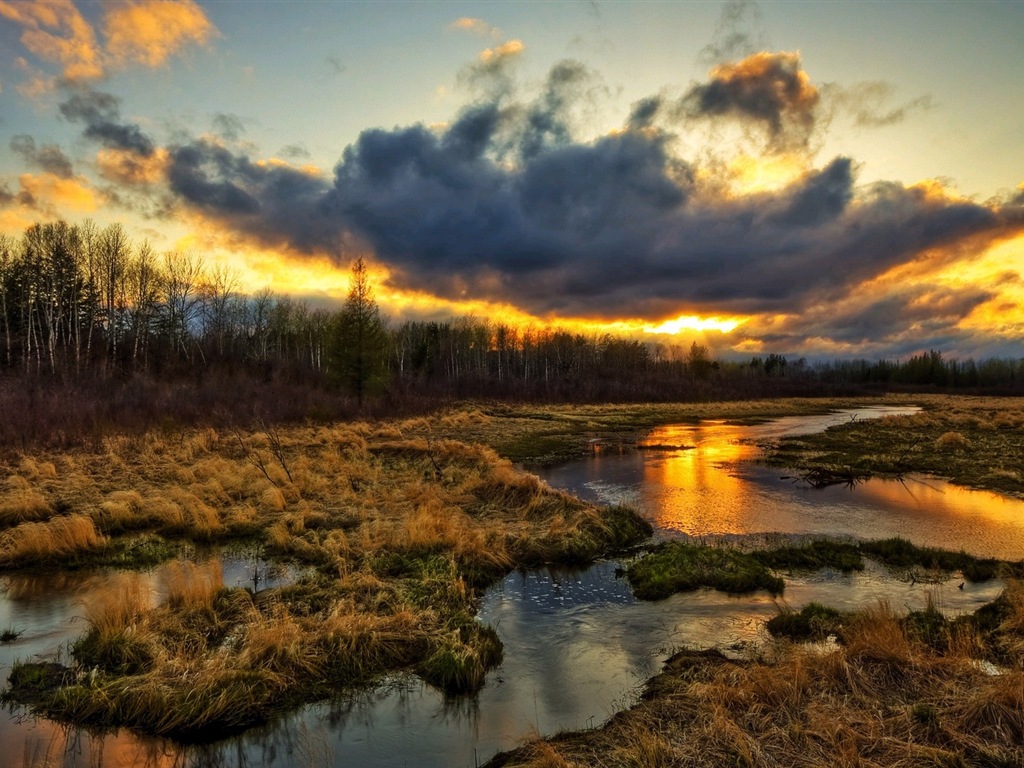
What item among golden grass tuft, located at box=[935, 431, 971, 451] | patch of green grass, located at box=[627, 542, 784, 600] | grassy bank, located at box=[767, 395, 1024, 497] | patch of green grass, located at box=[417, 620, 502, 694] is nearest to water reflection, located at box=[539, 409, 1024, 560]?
grassy bank, located at box=[767, 395, 1024, 497]

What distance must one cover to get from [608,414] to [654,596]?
48.4 m

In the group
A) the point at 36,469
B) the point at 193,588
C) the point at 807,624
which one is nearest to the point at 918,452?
the point at 807,624

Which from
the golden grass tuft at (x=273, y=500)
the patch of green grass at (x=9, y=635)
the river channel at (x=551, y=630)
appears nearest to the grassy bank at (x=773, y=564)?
the river channel at (x=551, y=630)

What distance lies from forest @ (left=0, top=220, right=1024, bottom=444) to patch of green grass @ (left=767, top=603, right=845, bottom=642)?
2708 centimetres

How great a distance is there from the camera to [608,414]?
5912 centimetres

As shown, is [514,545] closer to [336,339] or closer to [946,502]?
[946,502]

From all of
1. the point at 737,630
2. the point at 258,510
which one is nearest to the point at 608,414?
the point at 258,510

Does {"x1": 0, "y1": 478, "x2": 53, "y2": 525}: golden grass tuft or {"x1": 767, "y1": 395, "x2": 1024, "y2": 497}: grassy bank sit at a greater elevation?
{"x1": 0, "y1": 478, "x2": 53, "y2": 525}: golden grass tuft

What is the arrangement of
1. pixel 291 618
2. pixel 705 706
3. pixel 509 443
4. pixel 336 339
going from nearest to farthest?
pixel 705 706 < pixel 291 618 < pixel 509 443 < pixel 336 339

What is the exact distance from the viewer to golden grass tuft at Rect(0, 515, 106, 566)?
1286 centimetres

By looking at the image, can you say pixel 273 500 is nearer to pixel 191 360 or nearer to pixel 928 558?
pixel 928 558

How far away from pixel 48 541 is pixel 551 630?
11.7 meters

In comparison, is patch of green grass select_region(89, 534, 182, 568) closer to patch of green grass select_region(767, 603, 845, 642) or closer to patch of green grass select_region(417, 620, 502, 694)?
patch of green grass select_region(417, 620, 502, 694)

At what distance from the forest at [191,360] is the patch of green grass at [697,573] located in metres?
24.4
